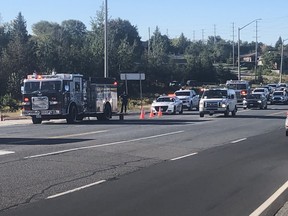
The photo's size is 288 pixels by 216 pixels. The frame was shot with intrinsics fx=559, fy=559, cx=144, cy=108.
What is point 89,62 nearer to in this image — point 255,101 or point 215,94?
point 255,101

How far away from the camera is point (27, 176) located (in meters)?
11.4

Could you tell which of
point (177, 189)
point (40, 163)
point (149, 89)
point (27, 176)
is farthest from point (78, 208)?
point (149, 89)

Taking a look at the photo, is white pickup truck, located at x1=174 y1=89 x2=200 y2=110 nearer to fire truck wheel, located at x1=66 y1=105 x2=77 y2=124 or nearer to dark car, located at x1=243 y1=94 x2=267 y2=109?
dark car, located at x1=243 y1=94 x2=267 y2=109

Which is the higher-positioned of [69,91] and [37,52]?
[37,52]

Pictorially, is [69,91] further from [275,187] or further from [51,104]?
[275,187]

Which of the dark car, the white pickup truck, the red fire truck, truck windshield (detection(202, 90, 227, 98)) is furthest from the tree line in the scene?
the red fire truck

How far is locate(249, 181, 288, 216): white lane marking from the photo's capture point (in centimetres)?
794

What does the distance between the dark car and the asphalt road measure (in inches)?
1179

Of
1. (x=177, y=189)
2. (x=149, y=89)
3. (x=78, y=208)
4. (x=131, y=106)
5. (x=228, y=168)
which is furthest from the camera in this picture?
(x=149, y=89)

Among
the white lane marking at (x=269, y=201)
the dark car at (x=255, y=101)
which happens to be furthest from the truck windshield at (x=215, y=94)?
the white lane marking at (x=269, y=201)

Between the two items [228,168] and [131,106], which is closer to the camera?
[228,168]

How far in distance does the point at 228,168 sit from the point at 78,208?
5398mm

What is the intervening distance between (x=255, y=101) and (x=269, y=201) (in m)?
42.0

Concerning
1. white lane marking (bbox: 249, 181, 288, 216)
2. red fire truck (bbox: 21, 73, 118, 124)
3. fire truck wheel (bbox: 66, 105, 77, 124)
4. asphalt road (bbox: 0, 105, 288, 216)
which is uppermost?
red fire truck (bbox: 21, 73, 118, 124)
